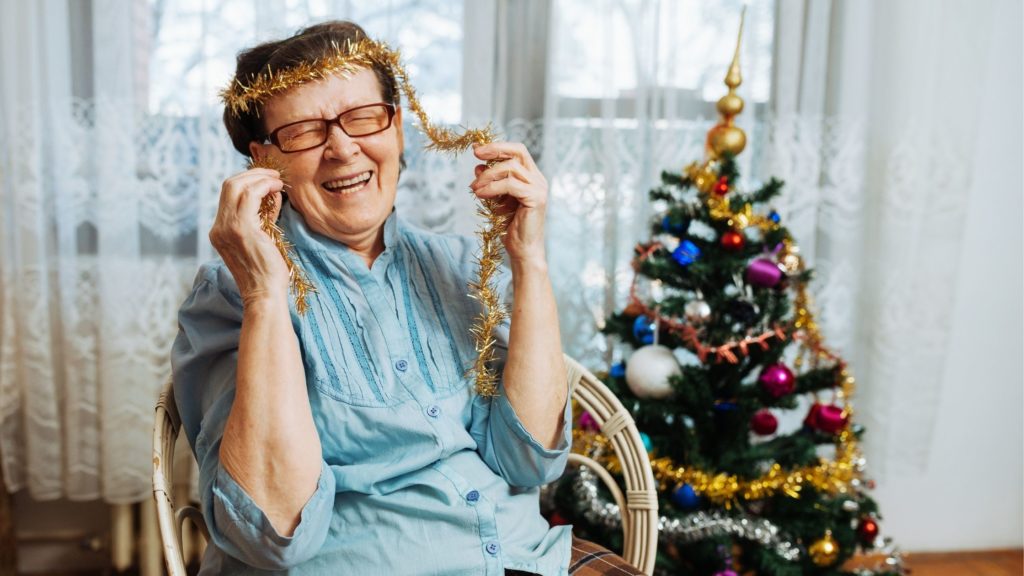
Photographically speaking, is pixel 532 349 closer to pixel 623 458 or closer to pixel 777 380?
pixel 623 458

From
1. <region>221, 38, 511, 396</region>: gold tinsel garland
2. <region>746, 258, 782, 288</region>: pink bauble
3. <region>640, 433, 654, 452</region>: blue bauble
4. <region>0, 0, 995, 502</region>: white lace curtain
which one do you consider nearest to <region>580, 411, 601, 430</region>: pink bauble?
<region>640, 433, 654, 452</region>: blue bauble

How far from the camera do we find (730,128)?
1829 millimetres

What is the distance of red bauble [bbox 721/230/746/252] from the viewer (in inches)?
68.3

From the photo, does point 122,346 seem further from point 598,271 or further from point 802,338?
point 802,338

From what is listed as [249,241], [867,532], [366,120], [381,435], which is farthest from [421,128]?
[867,532]

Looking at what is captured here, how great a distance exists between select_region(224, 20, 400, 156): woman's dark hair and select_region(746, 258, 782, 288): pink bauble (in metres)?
0.80

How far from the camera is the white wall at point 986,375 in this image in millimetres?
2318

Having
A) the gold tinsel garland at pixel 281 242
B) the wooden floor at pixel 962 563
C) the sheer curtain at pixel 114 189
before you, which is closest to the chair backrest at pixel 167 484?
the gold tinsel garland at pixel 281 242

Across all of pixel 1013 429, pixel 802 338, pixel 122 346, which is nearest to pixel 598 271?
pixel 802 338

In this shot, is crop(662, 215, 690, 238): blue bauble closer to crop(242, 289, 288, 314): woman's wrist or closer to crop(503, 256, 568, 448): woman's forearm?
crop(503, 256, 568, 448): woman's forearm

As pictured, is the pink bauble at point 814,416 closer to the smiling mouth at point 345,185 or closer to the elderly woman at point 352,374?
the elderly woman at point 352,374

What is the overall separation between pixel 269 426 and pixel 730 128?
1145 mm

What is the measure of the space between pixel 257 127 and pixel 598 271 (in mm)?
1033

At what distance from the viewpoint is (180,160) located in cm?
200
